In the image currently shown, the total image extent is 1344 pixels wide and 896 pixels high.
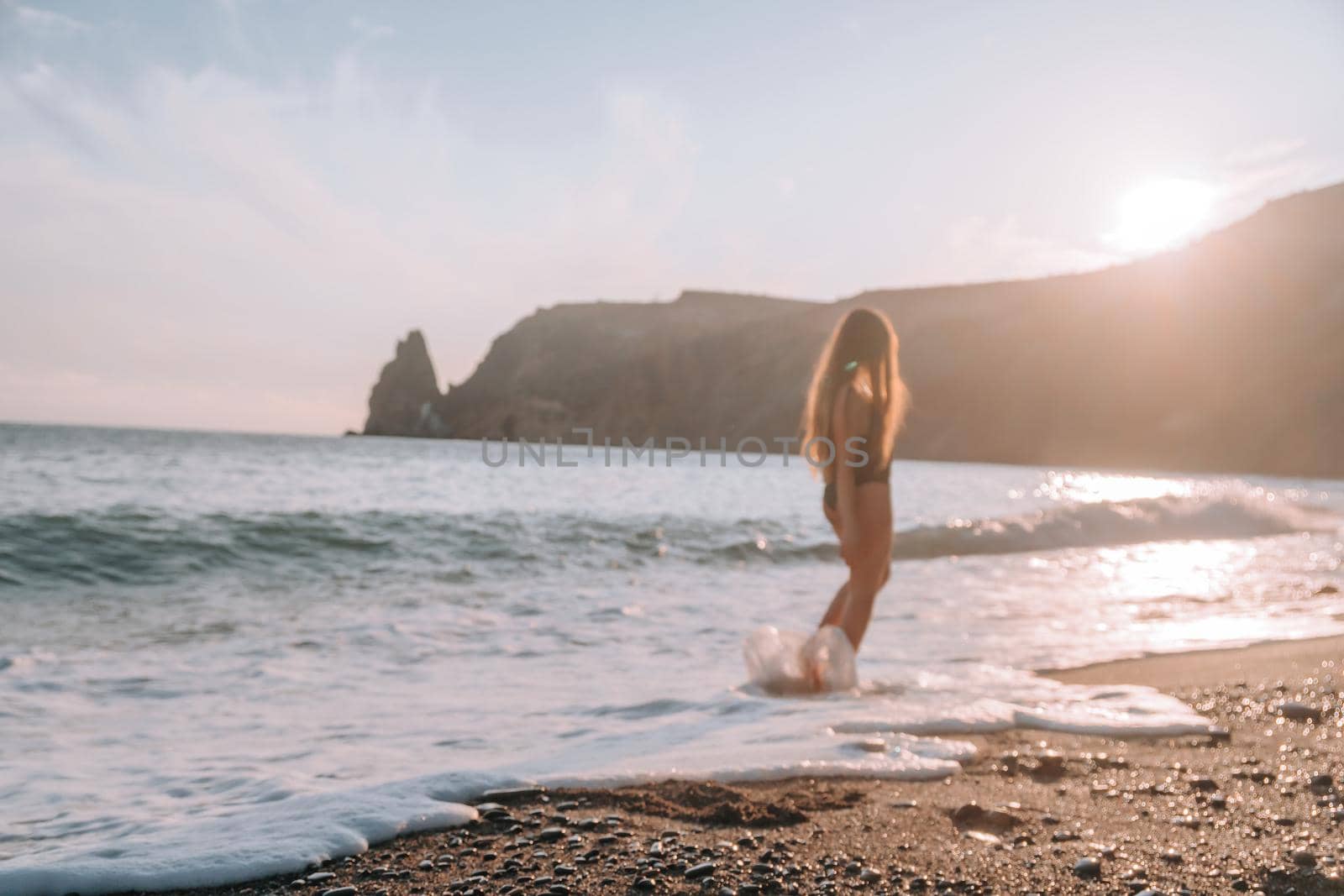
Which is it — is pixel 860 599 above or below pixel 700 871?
above

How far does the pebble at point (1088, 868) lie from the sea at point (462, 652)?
91 centimetres

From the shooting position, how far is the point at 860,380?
196 inches

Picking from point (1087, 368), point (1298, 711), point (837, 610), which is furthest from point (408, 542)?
point (1087, 368)

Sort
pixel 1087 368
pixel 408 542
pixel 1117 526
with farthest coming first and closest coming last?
pixel 1087 368, pixel 1117 526, pixel 408 542

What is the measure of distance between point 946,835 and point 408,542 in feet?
29.7

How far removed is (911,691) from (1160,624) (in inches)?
125

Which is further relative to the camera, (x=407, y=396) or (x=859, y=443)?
(x=407, y=396)

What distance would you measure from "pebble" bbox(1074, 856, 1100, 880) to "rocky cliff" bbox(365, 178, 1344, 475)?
190 feet

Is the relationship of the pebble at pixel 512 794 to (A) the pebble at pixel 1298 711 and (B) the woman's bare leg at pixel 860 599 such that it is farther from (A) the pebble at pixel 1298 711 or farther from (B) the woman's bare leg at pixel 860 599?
(A) the pebble at pixel 1298 711

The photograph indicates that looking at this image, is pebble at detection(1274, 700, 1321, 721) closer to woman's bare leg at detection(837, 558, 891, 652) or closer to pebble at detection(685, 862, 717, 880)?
woman's bare leg at detection(837, 558, 891, 652)

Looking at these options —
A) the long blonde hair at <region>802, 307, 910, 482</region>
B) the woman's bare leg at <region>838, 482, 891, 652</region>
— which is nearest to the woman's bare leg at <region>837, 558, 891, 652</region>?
the woman's bare leg at <region>838, 482, 891, 652</region>

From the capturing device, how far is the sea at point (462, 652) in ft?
9.99

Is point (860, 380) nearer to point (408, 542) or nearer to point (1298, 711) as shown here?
point (1298, 711)

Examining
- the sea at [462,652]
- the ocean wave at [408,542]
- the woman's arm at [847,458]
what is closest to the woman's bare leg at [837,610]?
the woman's arm at [847,458]
